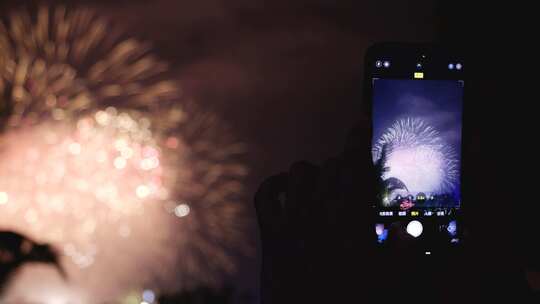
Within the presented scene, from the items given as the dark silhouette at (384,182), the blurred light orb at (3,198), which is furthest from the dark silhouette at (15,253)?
the dark silhouette at (384,182)

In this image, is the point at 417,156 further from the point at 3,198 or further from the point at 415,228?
the point at 3,198

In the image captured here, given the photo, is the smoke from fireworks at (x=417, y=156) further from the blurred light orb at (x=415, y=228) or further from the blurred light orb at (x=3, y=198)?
the blurred light orb at (x=3, y=198)

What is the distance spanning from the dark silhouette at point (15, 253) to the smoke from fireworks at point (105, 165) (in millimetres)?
675

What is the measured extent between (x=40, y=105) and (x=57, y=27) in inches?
32.3

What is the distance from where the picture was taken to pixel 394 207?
105cm

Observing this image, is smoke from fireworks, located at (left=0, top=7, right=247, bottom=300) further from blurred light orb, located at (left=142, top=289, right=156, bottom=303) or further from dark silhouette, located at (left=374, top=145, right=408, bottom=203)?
dark silhouette, located at (left=374, top=145, right=408, bottom=203)

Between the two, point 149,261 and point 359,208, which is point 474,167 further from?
point 149,261

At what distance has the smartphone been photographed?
103cm

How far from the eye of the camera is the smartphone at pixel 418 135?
3.38 ft

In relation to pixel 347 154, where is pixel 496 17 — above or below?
above

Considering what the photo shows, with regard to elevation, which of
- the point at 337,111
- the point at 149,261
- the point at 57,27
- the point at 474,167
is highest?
the point at 57,27

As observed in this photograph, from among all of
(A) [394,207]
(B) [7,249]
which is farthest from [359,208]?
(B) [7,249]

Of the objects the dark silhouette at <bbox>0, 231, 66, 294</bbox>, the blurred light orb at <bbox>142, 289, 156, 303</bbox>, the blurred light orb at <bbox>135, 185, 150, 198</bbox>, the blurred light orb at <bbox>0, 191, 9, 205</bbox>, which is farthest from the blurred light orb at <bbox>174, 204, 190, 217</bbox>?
the blurred light orb at <bbox>0, 191, 9, 205</bbox>

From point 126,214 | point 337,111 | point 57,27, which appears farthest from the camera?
point 126,214
